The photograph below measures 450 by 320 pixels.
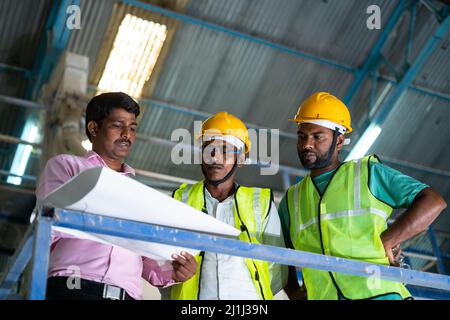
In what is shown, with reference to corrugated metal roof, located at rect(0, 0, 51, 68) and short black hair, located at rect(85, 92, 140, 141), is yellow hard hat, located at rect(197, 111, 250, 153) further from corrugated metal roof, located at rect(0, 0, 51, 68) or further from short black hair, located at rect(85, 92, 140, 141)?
corrugated metal roof, located at rect(0, 0, 51, 68)

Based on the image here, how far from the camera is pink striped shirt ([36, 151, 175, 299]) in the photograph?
3.07 metres

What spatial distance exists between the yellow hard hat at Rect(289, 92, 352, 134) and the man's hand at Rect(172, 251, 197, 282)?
1.45 metres

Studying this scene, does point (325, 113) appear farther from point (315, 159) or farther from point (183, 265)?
point (183, 265)

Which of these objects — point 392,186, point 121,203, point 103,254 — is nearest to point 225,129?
point 392,186

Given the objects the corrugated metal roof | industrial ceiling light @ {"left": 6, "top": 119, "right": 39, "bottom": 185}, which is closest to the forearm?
industrial ceiling light @ {"left": 6, "top": 119, "right": 39, "bottom": 185}

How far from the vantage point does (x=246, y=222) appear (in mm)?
3979

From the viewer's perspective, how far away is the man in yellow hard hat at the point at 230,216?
3777 millimetres

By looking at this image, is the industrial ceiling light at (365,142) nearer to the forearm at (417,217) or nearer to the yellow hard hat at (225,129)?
the yellow hard hat at (225,129)

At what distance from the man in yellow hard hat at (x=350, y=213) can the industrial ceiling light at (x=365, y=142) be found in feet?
23.2

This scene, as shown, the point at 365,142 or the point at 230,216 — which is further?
the point at 365,142

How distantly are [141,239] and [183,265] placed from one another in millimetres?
701

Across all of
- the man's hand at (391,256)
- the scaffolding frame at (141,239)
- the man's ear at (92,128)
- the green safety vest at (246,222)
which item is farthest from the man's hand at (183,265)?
the man's hand at (391,256)
